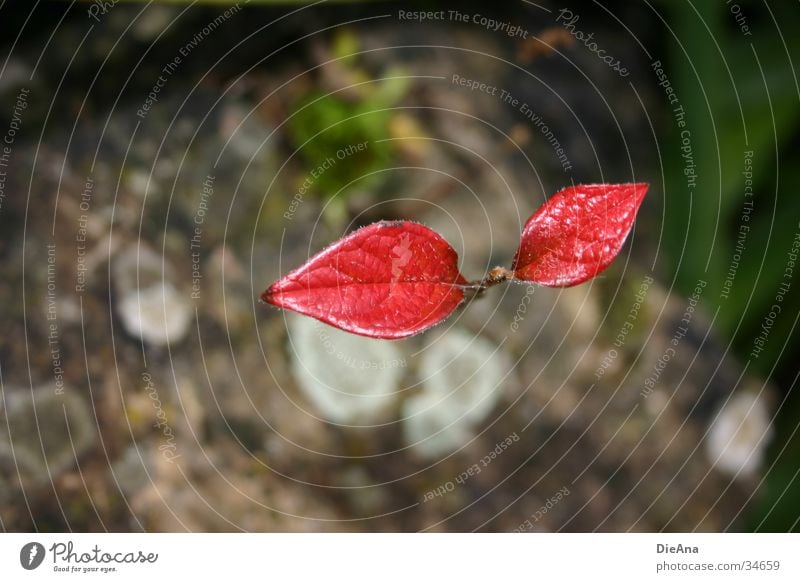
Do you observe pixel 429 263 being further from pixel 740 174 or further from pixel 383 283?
pixel 740 174

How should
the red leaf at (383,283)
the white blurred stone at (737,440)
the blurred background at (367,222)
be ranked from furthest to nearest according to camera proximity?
1. the white blurred stone at (737,440)
2. the blurred background at (367,222)
3. the red leaf at (383,283)

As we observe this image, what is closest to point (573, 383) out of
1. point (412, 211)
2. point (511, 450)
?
point (511, 450)

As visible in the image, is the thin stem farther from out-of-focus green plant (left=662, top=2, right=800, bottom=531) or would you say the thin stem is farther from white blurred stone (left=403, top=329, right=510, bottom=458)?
out-of-focus green plant (left=662, top=2, right=800, bottom=531)

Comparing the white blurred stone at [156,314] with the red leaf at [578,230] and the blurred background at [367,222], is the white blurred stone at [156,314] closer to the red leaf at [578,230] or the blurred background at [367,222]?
the blurred background at [367,222]

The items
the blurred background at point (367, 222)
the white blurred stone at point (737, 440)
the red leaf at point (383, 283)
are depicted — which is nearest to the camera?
the red leaf at point (383, 283)

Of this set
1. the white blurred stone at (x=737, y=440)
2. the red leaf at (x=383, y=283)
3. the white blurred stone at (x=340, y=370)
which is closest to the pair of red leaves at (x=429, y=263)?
the red leaf at (x=383, y=283)

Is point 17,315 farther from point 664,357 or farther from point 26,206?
point 664,357
